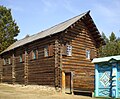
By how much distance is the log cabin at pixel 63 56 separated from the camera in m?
23.5

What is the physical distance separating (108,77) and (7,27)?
36.7 metres

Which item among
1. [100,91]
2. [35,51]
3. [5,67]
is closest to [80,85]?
[100,91]

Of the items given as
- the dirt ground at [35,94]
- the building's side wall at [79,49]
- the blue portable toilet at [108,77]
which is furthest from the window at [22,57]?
the blue portable toilet at [108,77]

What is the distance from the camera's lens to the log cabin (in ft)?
77.3

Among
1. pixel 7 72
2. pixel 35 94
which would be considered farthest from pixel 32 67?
pixel 7 72

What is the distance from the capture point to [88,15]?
1051 inches

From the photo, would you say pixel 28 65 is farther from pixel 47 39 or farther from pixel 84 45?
pixel 84 45

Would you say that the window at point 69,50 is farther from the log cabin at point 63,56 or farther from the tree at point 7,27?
the tree at point 7,27

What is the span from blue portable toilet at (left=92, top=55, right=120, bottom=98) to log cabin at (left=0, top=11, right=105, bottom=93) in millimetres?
2068

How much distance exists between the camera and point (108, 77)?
16875 millimetres

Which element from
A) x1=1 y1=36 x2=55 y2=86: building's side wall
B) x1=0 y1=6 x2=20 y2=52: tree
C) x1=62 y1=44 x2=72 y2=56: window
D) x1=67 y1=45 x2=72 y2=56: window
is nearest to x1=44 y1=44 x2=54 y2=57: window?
x1=1 y1=36 x2=55 y2=86: building's side wall

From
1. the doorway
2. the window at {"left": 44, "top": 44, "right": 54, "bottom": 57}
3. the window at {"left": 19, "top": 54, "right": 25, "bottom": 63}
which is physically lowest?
the doorway

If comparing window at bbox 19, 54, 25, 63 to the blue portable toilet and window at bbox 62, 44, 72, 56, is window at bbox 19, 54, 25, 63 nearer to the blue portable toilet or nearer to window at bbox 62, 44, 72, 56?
window at bbox 62, 44, 72, 56

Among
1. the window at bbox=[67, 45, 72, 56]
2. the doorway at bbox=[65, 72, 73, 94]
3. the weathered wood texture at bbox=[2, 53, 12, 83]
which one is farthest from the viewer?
the weathered wood texture at bbox=[2, 53, 12, 83]
